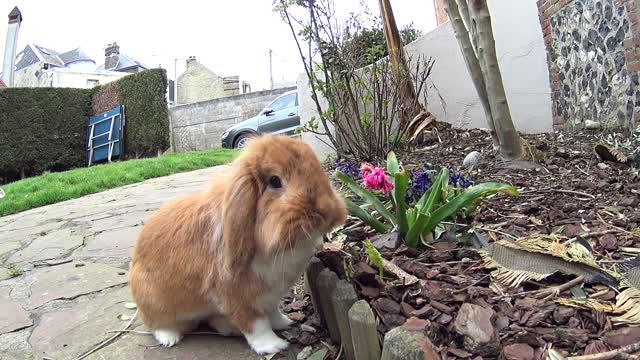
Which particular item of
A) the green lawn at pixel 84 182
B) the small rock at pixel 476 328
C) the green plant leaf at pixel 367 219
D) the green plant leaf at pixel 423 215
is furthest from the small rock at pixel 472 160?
the green lawn at pixel 84 182

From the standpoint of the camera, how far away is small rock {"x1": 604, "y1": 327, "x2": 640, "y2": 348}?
4.04ft

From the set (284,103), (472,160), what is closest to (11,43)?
(284,103)

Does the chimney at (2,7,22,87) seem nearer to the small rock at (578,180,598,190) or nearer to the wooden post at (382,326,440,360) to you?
the small rock at (578,180,598,190)

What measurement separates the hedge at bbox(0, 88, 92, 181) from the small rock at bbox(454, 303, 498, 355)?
1689 cm

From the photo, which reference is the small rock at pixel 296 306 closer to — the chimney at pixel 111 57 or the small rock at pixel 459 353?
the small rock at pixel 459 353

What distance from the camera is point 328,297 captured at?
61.6 inches

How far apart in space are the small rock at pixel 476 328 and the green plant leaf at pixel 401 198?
64cm

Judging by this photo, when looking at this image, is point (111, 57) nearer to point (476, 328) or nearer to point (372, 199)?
point (372, 199)

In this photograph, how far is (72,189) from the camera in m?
7.66

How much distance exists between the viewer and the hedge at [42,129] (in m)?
14.6

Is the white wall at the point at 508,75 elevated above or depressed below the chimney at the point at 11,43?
below

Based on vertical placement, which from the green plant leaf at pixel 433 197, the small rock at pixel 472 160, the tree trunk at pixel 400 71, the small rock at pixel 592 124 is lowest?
the green plant leaf at pixel 433 197

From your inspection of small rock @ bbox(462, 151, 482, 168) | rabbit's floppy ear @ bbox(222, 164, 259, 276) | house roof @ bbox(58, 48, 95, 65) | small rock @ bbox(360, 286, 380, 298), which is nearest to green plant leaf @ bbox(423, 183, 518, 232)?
small rock @ bbox(360, 286, 380, 298)

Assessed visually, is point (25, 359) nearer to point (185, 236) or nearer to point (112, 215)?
point (185, 236)
